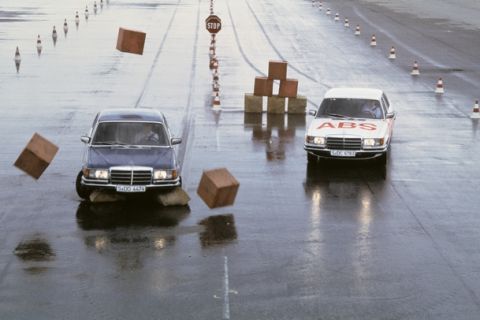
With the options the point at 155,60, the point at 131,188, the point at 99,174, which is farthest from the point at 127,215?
the point at 155,60

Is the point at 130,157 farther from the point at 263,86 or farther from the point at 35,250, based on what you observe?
the point at 263,86

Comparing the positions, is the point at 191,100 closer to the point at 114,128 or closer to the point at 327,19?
the point at 114,128

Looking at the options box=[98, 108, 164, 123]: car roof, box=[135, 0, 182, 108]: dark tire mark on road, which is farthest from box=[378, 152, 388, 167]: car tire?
box=[135, 0, 182, 108]: dark tire mark on road

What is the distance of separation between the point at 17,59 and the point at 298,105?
17.3m

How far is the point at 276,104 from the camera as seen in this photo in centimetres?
3097

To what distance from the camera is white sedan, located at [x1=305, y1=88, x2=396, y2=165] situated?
2266 cm

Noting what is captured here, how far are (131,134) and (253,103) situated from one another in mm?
11439

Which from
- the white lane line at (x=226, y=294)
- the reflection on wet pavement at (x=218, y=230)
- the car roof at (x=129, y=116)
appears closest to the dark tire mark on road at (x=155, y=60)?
the car roof at (x=129, y=116)

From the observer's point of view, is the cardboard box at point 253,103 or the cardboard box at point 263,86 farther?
the cardboard box at point 253,103

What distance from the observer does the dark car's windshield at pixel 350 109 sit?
24.1 meters

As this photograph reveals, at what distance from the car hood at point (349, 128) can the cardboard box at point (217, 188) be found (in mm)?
4620

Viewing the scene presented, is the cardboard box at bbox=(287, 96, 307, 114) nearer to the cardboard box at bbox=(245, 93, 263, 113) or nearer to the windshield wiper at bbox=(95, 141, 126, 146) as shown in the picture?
the cardboard box at bbox=(245, 93, 263, 113)

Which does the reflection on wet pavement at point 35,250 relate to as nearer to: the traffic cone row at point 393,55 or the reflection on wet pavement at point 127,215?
the reflection on wet pavement at point 127,215

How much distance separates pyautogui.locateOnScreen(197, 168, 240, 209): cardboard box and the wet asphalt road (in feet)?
0.79
